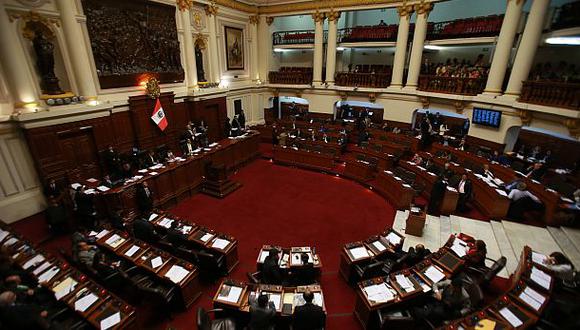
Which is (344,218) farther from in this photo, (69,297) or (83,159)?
(83,159)

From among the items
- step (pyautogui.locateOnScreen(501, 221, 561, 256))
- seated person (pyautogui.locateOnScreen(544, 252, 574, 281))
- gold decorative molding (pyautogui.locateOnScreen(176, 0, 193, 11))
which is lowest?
step (pyautogui.locateOnScreen(501, 221, 561, 256))

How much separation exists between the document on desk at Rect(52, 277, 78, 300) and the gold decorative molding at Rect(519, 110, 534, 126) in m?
14.0

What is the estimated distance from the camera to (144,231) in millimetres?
6246

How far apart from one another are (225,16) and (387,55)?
1062cm

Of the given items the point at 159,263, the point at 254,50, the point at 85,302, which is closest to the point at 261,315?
the point at 159,263

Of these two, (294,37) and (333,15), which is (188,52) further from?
(333,15)

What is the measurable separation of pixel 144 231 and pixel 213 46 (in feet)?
36.9

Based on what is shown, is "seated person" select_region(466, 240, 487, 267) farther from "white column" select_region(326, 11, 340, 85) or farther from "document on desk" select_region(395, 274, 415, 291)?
"white column" select_region(326, 11, 340, 85)

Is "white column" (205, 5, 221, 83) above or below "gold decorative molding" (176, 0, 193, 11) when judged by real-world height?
below

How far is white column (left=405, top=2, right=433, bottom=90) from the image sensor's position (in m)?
12.8

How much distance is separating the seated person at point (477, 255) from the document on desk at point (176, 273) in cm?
582

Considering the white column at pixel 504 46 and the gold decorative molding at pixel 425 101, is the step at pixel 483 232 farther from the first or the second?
the gold decorative molding at pixel 425 101

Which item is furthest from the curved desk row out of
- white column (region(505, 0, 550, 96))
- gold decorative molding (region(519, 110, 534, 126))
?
white column (region(505, 0, 550, 96))

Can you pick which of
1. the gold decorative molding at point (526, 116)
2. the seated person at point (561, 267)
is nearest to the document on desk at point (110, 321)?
the seated person at point (561, 267)
